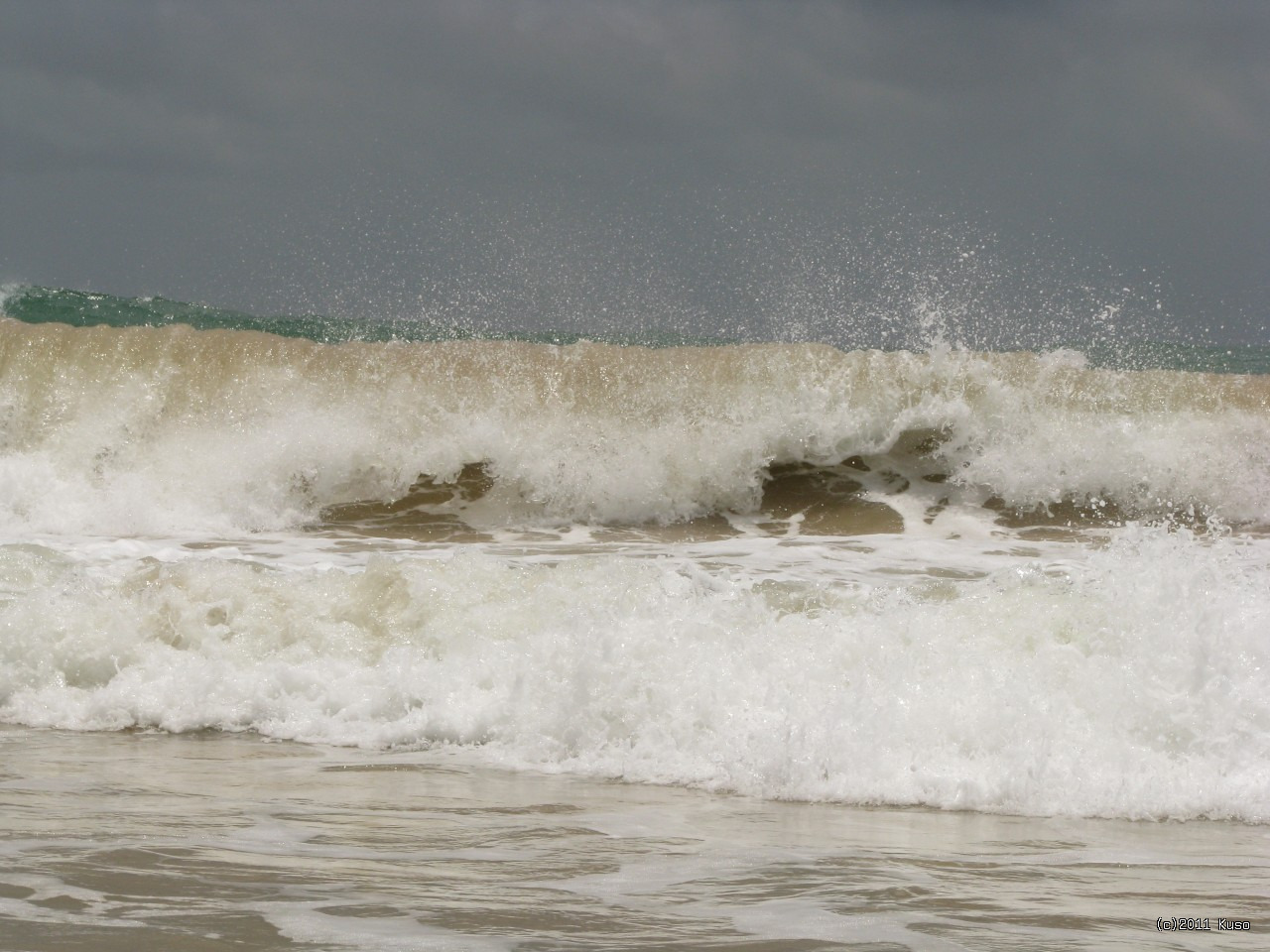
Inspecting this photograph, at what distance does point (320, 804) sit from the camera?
4.52 meters

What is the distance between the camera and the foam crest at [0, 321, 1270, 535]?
10.2 m

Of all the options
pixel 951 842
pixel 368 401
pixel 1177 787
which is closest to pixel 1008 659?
pixel 1177 787

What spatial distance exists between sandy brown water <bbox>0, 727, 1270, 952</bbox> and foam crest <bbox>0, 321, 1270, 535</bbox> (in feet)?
16.9

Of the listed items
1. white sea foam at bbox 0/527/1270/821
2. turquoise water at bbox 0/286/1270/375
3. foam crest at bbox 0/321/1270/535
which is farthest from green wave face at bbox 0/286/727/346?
white sea foam at bbox 0/527/1270/821

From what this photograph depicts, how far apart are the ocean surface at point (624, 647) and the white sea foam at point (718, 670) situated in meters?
0.02

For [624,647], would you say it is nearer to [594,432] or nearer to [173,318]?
[594,432]

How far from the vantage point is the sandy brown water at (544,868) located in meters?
3.12

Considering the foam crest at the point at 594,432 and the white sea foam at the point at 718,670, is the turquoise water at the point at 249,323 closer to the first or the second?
the foam crest at the point at 594,432

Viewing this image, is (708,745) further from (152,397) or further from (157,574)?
(152,397)

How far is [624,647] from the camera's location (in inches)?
228

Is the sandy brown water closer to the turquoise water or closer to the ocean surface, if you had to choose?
the ocean surface

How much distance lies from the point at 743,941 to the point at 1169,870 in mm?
1454

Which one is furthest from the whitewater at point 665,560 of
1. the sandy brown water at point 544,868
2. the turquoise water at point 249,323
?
the turquoise water at point 249,323

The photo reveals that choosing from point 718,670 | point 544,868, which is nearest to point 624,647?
point 718,670
